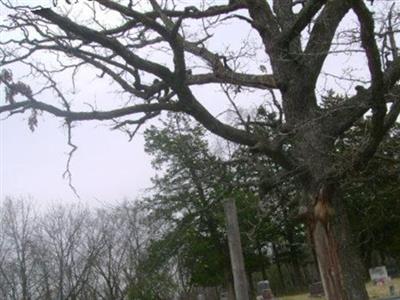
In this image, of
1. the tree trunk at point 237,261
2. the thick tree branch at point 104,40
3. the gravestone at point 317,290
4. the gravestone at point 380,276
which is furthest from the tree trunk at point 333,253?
the gravestone at point 317,290

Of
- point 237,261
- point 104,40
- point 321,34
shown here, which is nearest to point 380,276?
point 237,261

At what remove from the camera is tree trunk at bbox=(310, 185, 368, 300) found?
7465 millimetres

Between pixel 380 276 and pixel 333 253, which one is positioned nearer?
pixel 333 253

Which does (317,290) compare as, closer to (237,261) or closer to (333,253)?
(237,261)

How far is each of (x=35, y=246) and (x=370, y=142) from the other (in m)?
50.4

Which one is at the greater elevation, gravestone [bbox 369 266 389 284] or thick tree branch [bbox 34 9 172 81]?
thick tree branch [bbox 34 9 172 81]

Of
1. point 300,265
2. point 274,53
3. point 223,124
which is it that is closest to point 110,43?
point 223,124

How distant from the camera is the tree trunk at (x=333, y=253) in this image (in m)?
7.46

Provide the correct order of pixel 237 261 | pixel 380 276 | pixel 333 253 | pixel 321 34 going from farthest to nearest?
pixel 380 276, pixel 321 34, pixel 237 261, pixel 333 253

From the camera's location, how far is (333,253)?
7.50 m

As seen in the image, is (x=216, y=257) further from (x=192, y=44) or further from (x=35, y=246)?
(x=192, y=44)

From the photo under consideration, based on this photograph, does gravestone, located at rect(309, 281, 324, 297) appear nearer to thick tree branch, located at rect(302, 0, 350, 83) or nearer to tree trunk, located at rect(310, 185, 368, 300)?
tree trunk, located at rect(310, 185, 368, 300)

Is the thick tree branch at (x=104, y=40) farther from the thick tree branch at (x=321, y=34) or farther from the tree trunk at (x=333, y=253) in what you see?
the tree trunk at (x=333, y=253)

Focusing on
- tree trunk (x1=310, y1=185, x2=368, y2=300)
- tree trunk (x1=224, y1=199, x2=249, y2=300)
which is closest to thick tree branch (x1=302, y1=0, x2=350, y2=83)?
tree trunk (x1=310, y1=185, x2=368, y2=300)
